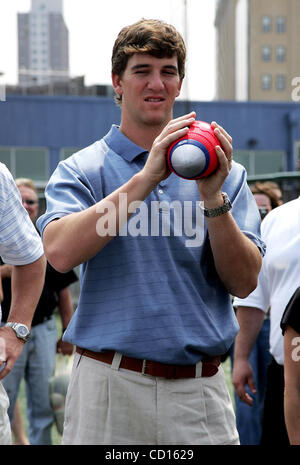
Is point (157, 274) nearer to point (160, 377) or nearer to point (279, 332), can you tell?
point (160, 377)

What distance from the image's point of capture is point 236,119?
81.2ft

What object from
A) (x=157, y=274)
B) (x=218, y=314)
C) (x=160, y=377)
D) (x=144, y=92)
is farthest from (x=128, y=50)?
(x=160, y=377)

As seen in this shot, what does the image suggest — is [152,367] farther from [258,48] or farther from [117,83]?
[258,48]

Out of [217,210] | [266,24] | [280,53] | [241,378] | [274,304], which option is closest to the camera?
[217,210]

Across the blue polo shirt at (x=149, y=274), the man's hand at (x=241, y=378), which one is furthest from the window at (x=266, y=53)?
the blue polo shirt at (x=149, y=274)

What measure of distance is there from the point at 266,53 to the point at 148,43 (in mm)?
48163

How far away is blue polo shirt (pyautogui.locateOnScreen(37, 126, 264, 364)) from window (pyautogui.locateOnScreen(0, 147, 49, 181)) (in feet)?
70.1

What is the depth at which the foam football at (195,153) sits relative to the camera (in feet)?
5.49

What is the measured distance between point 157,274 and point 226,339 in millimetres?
292

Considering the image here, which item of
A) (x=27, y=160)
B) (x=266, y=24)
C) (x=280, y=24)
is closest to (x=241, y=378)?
(x=27, y=160)

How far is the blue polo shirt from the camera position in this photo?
1951 millimetres

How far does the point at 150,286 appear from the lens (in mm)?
1976

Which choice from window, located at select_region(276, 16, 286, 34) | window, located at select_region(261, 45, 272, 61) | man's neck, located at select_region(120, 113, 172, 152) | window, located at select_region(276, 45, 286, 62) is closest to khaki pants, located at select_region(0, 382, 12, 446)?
man's neck, located at select_region(120, 113, 172, 152)

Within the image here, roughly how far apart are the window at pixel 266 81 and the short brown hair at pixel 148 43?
39.5 m
